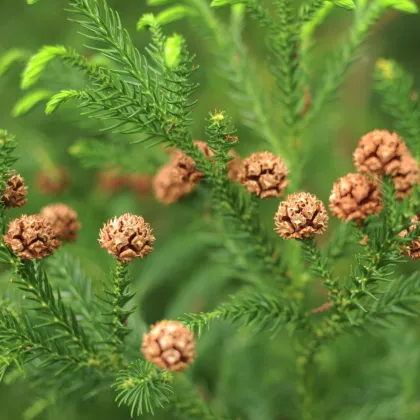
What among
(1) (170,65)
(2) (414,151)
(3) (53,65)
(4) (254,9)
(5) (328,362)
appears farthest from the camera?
(5) (328,362)

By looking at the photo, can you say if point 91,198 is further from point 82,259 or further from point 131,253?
point 131,253

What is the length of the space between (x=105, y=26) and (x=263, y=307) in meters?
0.89

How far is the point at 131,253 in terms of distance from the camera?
54.3 inches

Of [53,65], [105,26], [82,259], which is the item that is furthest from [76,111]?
[105,26]

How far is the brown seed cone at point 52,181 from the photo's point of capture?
3.02 metres

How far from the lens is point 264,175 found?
5.13 feet

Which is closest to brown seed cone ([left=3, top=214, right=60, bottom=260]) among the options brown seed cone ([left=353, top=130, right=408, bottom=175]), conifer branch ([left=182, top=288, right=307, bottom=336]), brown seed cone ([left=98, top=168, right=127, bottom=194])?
conifer branch ([left=182, top=288, right=307, bottom=336])

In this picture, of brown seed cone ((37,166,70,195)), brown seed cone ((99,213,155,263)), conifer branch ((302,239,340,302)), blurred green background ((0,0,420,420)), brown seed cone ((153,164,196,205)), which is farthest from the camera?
brown seed cone ((37,166,70,195))

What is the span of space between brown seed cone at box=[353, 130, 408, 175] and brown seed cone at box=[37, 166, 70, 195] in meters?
1.97

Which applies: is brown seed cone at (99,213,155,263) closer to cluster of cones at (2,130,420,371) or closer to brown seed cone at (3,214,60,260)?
cluster of cones at (2,130,420,371)

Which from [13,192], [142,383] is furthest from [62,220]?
[142,383]

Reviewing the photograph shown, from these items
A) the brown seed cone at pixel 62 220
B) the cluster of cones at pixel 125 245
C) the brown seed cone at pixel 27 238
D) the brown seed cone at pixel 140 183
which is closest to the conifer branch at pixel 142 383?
the cluster of cones at pixel 125 245

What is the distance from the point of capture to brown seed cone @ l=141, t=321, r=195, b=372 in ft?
4.14

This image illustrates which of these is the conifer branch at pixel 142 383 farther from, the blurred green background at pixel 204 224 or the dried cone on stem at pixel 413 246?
the dried cone on stem at pixel 413 246
